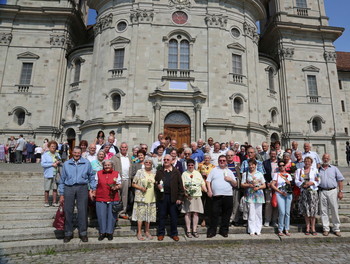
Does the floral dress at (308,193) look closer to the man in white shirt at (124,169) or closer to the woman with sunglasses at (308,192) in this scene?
the woman with sunglasses at (308,192)

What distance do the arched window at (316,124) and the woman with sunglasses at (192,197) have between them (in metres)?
23.0

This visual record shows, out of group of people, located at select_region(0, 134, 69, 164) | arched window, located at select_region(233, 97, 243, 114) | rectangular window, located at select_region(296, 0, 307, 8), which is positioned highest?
rectangular window, located at select_region(296, 0, 307, 8)

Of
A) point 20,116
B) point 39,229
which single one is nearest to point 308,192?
point 39,229

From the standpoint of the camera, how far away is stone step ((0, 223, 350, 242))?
239 inches

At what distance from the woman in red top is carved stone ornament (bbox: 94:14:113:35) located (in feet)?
61.9

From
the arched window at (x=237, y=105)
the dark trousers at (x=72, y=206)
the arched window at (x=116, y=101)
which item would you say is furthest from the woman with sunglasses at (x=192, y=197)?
the arched window at (x=237, y=105)

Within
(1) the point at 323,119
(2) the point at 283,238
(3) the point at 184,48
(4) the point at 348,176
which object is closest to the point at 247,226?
(2) the point at 283,238

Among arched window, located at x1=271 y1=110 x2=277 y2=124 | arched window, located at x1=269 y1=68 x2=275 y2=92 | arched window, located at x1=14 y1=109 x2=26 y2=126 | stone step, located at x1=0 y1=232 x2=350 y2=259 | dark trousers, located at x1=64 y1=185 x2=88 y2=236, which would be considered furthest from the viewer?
arched window, located at x1=269 y1=68 x2=275 y2=92

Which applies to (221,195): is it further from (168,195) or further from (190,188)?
(168,195)

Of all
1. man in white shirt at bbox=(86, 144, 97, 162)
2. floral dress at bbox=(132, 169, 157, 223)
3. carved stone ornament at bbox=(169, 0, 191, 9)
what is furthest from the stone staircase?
carved stone ornament at bbox=(169, 0, 191, 9)

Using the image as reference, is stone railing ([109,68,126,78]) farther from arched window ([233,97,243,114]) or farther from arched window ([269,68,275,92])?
arched window ([269,68,275,92])

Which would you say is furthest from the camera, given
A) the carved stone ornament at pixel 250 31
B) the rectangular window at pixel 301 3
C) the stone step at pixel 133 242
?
the rectangular window at pixel 301 3

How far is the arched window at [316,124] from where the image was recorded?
24812 mm

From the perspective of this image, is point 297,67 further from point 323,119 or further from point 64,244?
point 64,244
